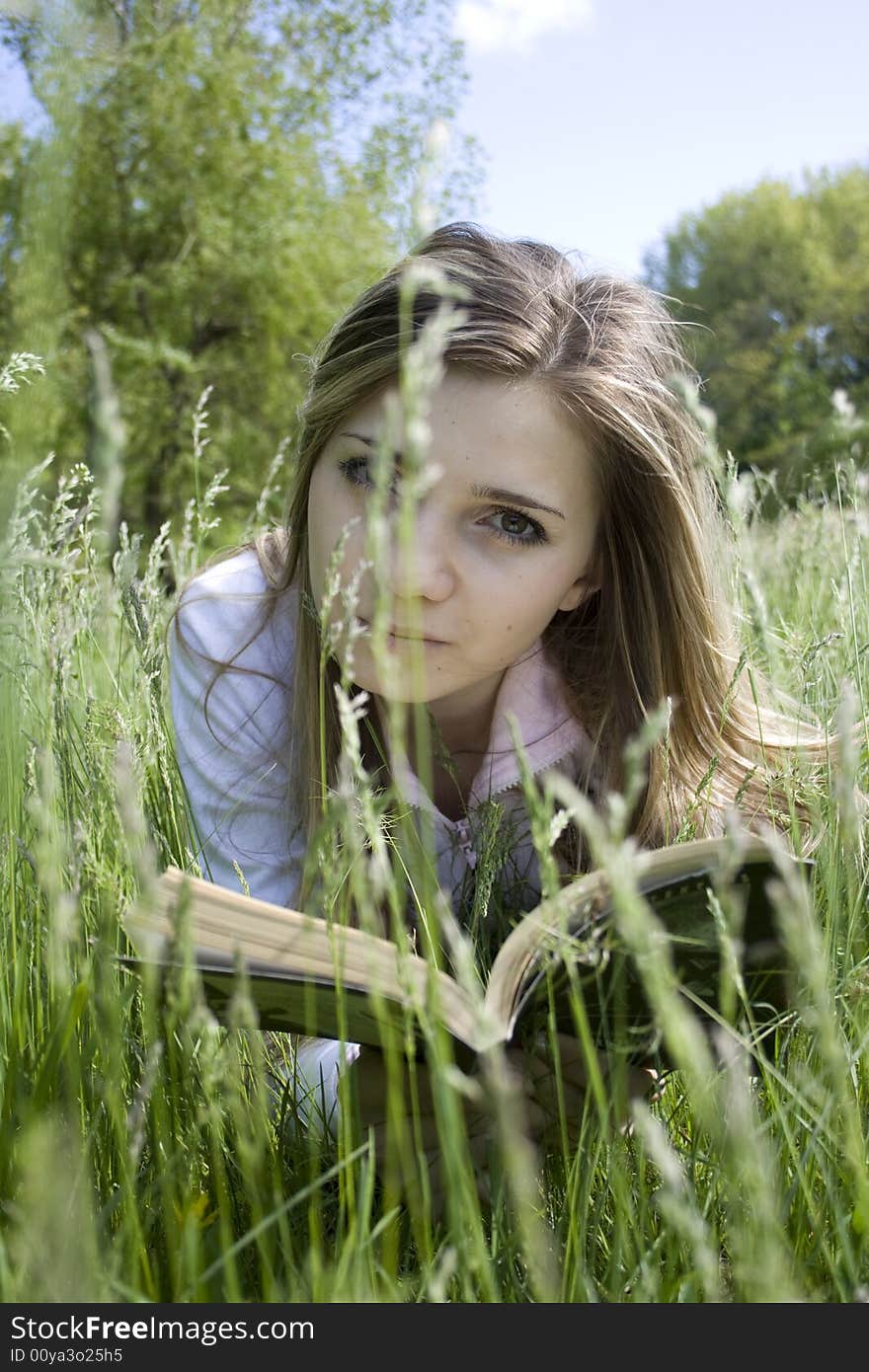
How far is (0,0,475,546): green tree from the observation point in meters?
13.7

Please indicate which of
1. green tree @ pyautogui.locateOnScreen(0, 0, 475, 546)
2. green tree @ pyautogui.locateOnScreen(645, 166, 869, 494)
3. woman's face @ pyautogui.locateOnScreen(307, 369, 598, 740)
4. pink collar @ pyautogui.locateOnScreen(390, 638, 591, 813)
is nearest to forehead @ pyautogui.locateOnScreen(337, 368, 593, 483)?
woman's face @ pyautogui.locateOnScreen(307, 369, 598, 740)

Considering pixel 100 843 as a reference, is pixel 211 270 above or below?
above

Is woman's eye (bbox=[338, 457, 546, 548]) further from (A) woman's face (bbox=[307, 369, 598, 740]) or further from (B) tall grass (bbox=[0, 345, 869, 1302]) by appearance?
(B) tall grass (bbox=[0, 345, 869, 1302])

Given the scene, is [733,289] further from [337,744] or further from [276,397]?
[337,744]

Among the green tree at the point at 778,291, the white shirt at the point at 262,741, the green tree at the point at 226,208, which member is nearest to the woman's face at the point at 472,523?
the white shirt at the point at 262,741

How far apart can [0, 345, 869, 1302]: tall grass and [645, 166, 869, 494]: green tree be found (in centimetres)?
2816

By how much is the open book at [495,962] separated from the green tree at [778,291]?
28.4 m

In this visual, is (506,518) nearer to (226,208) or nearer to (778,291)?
(226,208)

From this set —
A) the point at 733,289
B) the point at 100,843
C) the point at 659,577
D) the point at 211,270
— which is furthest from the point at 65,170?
the point at 733,289

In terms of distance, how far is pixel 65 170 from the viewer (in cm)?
92

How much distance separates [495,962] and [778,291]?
118 feet

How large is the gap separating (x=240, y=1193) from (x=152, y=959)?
→ 0.52 metres

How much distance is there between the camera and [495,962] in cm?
103

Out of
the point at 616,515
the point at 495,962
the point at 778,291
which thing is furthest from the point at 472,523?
the point at 778,291
